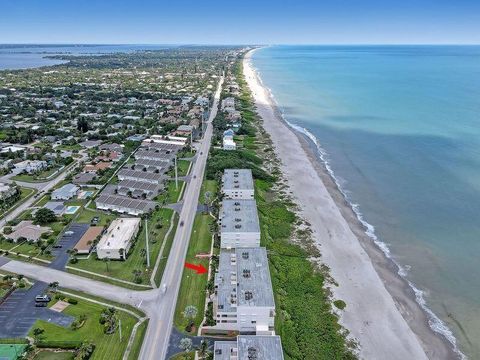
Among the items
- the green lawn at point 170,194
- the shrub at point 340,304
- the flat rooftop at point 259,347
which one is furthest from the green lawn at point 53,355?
the green lawn at point 170,194

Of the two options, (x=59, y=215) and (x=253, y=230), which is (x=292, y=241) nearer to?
(x=253, y=230)

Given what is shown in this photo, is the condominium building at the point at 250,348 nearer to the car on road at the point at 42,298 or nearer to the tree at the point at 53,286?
the car on road at the point at 42,298

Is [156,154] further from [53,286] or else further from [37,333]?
[37,333]

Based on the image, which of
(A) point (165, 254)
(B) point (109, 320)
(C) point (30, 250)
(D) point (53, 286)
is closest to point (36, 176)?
(C) point (30, 250)

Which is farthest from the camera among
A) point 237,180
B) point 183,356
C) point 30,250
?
point 237,180

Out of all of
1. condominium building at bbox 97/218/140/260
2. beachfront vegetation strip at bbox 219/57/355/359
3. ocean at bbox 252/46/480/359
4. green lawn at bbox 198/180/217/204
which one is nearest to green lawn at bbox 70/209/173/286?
condominium building at bbox 97/218/140/260
